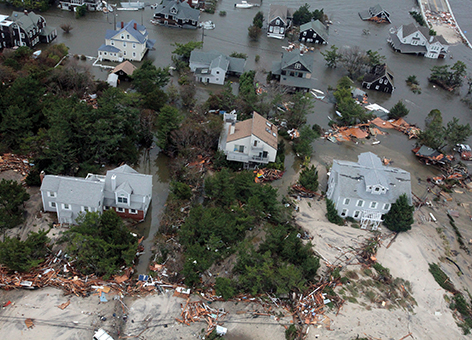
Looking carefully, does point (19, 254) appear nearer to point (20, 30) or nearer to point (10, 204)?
point (10, 204)

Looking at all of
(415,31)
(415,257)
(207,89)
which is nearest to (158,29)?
(207,89)

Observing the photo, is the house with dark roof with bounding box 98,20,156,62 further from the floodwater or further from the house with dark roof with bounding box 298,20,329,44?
the house with dark roof with bounding box 298,20,329,44

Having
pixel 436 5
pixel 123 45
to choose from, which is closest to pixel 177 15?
pixel 123 45

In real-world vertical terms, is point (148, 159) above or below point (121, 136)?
below

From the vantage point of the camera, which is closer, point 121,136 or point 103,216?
point 103,216

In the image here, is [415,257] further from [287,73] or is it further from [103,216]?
[287,73]

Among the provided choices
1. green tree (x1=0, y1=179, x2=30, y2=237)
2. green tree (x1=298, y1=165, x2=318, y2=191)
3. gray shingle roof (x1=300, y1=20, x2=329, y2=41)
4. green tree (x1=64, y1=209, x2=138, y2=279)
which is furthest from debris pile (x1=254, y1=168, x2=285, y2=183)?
gray shingle roof (x1=300, y1=20, x2=329, y2=41)

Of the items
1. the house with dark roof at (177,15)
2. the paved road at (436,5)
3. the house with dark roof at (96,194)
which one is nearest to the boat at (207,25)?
the house with dark roof at (177,15)
